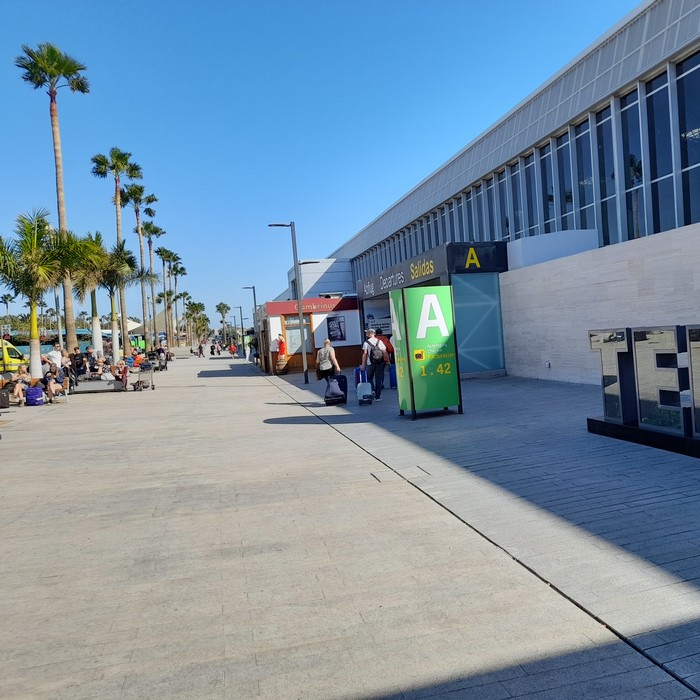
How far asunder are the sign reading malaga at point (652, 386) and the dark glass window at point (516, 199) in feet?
64.8

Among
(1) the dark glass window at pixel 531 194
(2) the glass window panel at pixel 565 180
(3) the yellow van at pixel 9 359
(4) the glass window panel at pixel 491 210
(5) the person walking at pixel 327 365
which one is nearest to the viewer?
(5) the person walking at pixel 327 365

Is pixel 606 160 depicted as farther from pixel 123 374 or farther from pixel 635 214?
pixel 123 374

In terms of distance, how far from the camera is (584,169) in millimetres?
22406

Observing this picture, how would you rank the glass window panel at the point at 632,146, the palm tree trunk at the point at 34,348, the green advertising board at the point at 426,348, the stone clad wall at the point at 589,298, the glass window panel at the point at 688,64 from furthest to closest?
the glass window panel at the point at 632,146 → the palm tree trunk at the point at 34,348 → the glass window panel at the point at 688,64 → the stone clad wall at the point at 589,298 → the green advertising board at the point at 426,348

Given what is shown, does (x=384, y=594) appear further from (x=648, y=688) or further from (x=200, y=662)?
(x=648, y=688)

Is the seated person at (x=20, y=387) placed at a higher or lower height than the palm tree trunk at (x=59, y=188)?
lower

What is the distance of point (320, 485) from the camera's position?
6812mm

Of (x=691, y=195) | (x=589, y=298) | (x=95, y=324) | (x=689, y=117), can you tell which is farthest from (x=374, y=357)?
(x=95, y=324)

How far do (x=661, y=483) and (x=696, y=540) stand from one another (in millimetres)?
1552

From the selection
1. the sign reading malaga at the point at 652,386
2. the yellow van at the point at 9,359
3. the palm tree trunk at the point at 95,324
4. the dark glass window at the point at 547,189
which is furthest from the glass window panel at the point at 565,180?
the yellow van at the point at 9,359

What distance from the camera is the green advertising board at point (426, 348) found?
10.9m

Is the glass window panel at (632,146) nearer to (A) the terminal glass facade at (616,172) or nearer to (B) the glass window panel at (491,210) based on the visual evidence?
(A) the terminal glass facade at (616,172)

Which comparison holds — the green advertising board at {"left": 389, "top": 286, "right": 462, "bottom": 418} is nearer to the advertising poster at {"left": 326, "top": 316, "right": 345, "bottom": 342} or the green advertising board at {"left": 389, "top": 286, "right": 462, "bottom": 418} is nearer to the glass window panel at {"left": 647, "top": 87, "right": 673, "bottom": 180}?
the glass window panel at {"left": 647, "top": 87, "right": 673, "bottom": 180}

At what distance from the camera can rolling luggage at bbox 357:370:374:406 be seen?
1373 cm
